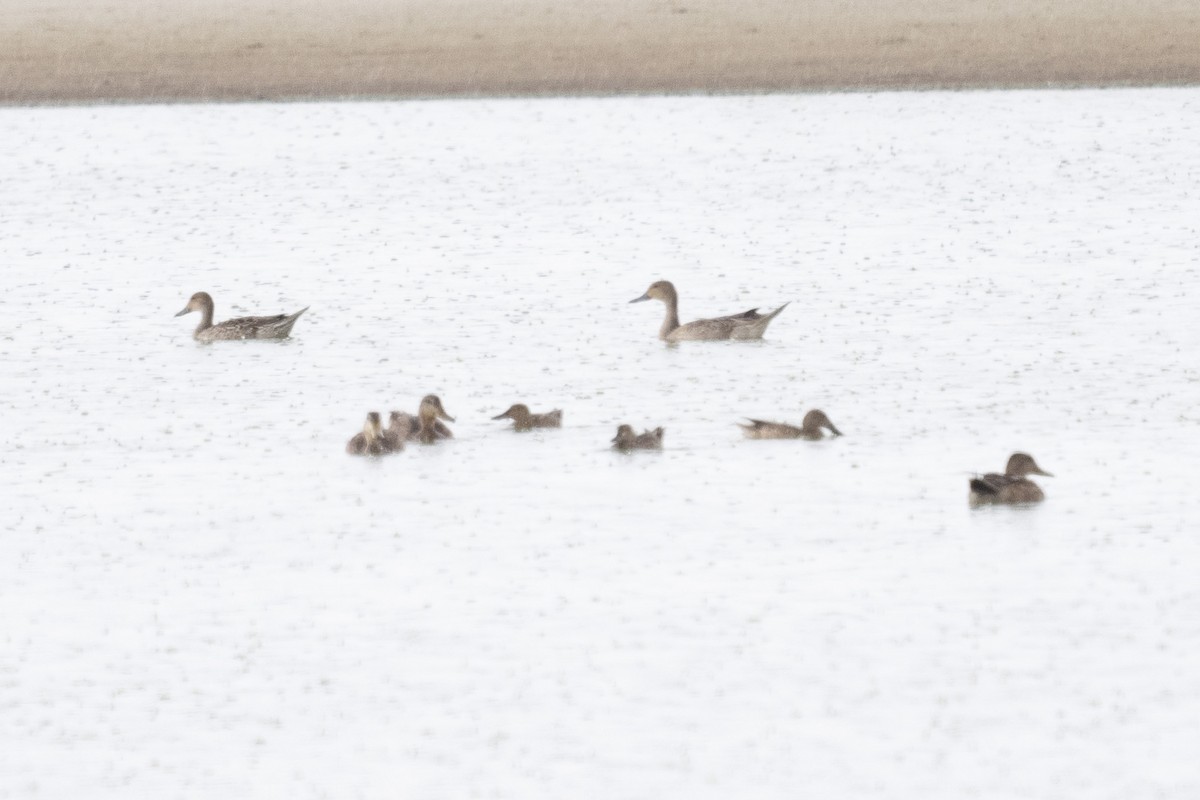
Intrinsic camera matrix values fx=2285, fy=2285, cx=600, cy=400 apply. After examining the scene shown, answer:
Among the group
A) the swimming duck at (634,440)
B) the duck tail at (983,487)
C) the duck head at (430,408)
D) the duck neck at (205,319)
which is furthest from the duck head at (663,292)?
the duck tail at (983,487)

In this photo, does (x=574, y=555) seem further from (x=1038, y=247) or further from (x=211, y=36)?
(x=211, y=36)

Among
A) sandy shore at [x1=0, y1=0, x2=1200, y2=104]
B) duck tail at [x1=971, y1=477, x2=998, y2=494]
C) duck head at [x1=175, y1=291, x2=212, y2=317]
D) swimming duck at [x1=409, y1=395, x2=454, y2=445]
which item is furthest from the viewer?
sandy shore at [x1=0, y1=0, x2=1200, y2=104]

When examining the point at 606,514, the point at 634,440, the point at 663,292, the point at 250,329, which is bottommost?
the point at 606,514

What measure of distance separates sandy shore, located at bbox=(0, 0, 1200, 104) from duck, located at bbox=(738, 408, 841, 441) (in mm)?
21089

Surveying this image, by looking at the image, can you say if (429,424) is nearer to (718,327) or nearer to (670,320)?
(718,327)

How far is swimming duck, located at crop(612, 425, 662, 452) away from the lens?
11844 mm

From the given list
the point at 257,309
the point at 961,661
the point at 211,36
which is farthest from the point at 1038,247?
the point at 211,36

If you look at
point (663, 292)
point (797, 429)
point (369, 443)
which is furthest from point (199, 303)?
point (797, 429)

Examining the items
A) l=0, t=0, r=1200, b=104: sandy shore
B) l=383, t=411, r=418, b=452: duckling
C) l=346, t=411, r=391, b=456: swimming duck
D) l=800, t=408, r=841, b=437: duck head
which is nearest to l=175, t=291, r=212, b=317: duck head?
l=383, t=411, r=418, b=452: duckling

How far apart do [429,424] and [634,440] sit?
3.88ft

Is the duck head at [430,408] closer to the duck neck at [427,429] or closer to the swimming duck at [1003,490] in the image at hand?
the duck neck at [427,429]

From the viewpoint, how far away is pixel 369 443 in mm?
12023

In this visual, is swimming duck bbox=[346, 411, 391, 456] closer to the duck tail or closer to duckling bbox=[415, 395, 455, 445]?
duckling bbox=[415, 395, 455, 445]

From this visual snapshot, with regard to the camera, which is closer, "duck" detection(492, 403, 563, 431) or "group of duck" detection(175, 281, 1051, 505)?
"group of duck" detection(175, 281, 1051, 505)
